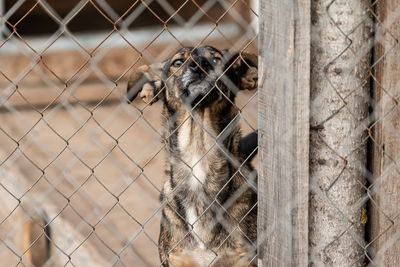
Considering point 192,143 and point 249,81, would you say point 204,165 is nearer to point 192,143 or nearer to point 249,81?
point 192,143

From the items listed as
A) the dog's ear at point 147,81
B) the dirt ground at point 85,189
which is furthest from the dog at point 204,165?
the dirt ground at point 85,189

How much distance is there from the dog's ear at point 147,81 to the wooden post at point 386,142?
4.49ft

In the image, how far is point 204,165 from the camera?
357cm

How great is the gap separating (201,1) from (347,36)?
25.8 ft

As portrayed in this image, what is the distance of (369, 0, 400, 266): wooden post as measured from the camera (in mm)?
2355

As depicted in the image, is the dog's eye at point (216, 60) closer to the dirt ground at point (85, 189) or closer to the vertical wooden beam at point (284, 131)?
the dirt ground at point (85, 189)

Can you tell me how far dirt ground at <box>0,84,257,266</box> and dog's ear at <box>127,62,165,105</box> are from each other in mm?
219

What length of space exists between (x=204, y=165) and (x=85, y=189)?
1967mm

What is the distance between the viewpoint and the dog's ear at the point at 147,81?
3332 mm

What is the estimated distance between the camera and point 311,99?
230cm

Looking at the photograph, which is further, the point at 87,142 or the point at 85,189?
the point at 87,142

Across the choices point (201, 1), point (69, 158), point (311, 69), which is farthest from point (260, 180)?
point (201, 1)

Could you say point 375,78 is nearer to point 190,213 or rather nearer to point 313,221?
point 313,221

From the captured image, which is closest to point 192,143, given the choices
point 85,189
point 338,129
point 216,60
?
point 216,60
